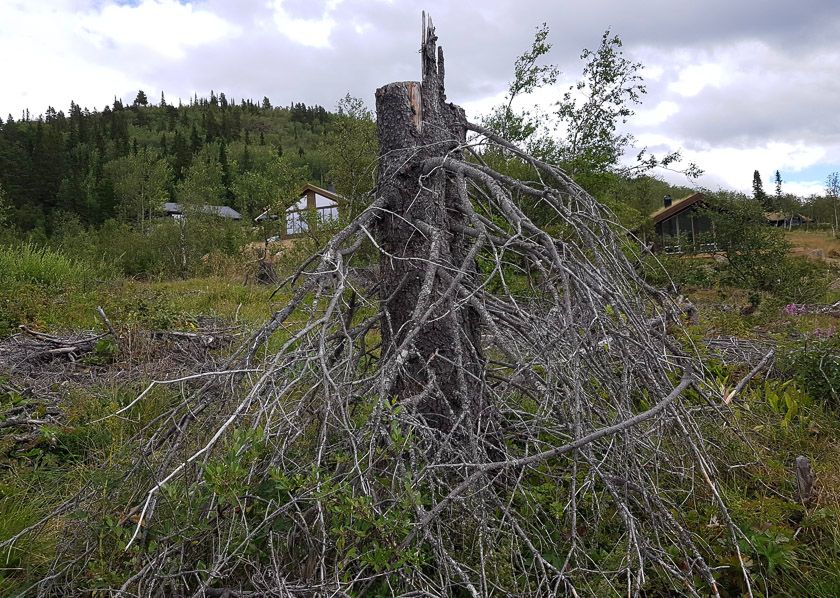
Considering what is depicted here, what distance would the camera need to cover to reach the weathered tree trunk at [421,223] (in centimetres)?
222

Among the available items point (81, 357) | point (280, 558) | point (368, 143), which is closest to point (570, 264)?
point (280, 558)

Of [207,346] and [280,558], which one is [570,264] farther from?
[207,346]

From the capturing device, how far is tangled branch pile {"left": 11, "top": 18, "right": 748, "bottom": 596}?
1508 mm

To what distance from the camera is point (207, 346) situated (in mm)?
5176

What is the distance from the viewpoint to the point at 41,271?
9430mm

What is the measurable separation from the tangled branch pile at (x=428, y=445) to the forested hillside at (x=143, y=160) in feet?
41.1

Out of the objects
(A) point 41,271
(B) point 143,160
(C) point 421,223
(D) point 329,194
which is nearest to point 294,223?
(D) point 329,194

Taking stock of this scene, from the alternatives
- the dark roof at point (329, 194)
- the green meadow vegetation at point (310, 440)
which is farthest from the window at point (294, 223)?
the green meadow vegetation at point (310, 440)

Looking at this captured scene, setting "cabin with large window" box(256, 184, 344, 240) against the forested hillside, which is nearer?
"cabin with large window" box(256, 184, 344, 240)

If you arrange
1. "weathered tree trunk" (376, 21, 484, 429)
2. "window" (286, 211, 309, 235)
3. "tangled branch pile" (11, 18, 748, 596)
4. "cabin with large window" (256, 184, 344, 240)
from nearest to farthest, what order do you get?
"tangled branch pile" (11, 18, 748, 596)
"weathered tree trunk" (376, 21, 484, 429)
"cabin with large window" (256, 184, 344, 240)
"window" (286, 211, 309, 235)

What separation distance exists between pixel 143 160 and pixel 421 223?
37.0 m

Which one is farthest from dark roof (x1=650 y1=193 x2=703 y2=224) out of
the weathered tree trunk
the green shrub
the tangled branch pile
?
the tangled branch pile

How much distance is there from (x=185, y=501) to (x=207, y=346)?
3785 millimetres

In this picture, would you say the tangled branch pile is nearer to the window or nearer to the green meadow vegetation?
the green meadow vegetation
